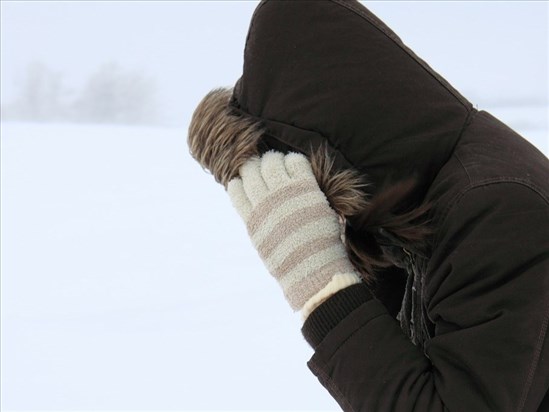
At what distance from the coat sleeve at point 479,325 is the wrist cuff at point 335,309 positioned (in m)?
0.03

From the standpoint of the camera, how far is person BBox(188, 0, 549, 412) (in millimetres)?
547

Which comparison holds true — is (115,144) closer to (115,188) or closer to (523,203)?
(115,188)

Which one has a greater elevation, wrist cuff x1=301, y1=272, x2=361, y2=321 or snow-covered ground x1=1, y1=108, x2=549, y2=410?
snow-covered ground x1=1, y1=108, x2=549, y2=410

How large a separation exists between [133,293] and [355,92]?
5.15ft

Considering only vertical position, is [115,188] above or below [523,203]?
above

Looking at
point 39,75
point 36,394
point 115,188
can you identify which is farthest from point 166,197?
point 39,75

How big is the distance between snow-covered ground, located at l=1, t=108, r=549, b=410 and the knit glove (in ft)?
3.11

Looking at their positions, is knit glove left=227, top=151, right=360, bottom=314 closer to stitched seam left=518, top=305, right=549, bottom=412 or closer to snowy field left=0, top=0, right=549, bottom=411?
stitched seam left=518, top=305, right=549, bottom=412

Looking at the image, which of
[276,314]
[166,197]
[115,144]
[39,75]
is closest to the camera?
[276,314]

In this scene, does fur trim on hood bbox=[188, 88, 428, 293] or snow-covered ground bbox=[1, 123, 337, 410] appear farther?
snow-covered ground bbox=[1, 123, 337, 410]

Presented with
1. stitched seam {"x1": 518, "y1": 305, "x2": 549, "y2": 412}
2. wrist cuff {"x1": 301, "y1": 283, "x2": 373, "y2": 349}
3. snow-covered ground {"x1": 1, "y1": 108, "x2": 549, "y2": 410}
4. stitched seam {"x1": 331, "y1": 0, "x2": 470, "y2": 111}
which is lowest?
stitched seam {"x1": 518, "y1": 305, "x2": 549, "y2": 412}

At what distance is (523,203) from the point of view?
55 cm

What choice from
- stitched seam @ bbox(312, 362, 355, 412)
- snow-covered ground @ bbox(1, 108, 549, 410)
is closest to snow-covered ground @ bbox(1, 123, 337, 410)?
snow-covered ground @ bbox(1, 108, 549, 410)

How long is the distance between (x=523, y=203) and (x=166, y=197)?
7.22ft
